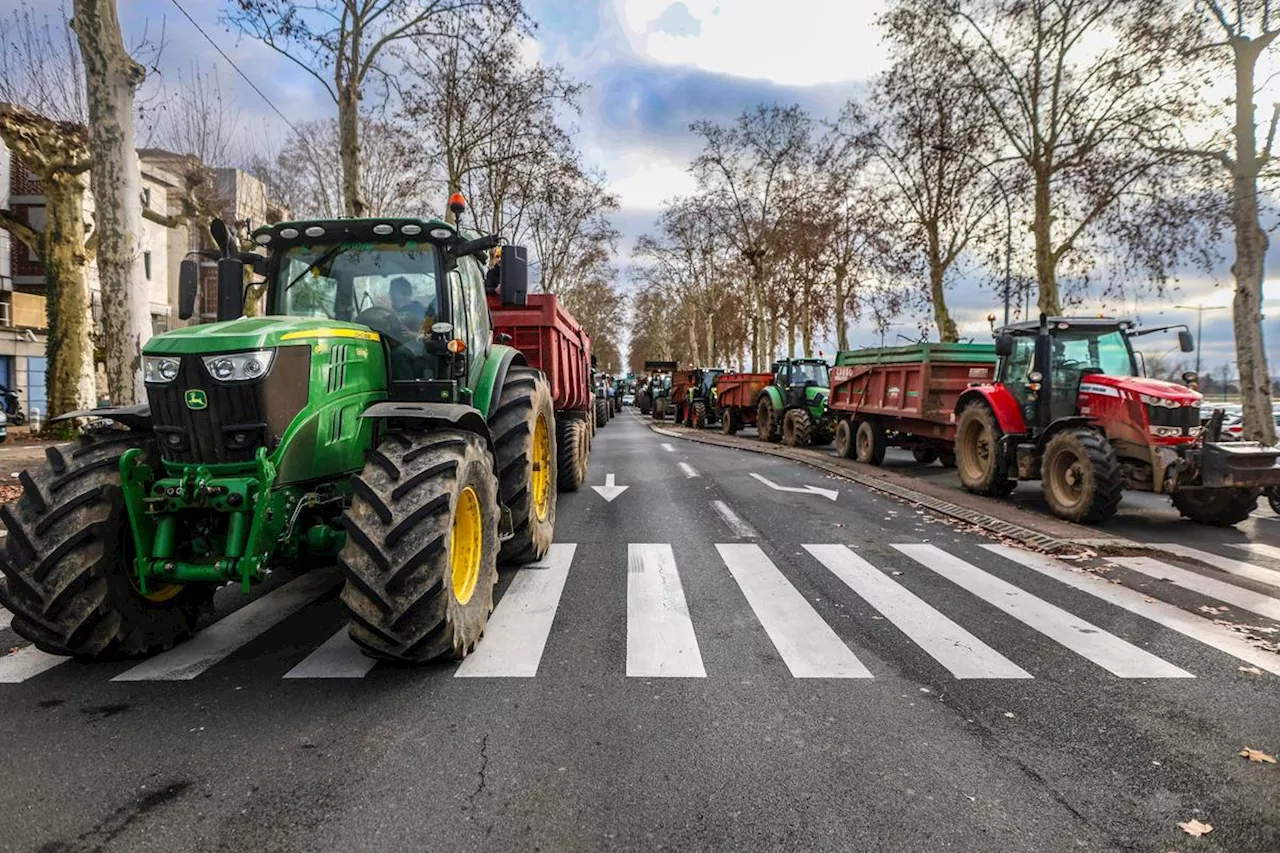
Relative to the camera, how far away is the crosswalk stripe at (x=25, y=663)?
3979 millimetres

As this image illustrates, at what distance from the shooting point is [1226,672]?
4.24 meters

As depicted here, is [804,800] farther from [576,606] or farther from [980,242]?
[980,242]

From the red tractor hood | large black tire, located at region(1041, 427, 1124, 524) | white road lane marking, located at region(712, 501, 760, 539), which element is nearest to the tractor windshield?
white road lane marking, located at region(712, 501, 760, 539)

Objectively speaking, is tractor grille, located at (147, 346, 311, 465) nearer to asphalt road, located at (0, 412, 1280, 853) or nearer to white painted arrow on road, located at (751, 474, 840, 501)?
asphalt road, located at (0, 412, 1280, 853)

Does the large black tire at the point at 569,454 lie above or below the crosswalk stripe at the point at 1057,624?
above

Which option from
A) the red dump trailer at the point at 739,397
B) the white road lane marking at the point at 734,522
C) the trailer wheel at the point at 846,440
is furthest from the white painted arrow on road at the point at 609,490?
the red dump trailer at the point at 739,397

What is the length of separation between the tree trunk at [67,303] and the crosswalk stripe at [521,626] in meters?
17.9

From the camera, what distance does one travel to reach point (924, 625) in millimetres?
5051

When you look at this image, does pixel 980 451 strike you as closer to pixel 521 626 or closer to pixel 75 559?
pixel 521 626

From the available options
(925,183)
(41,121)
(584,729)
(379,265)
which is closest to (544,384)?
→ (379,265)

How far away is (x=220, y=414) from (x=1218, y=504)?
10.5 m

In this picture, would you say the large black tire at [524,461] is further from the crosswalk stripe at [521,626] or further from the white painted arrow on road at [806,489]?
the white painted arrow on road at [806,489]

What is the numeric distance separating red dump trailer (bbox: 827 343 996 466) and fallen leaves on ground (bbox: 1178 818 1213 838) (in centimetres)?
1021

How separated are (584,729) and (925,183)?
97.0 ft
